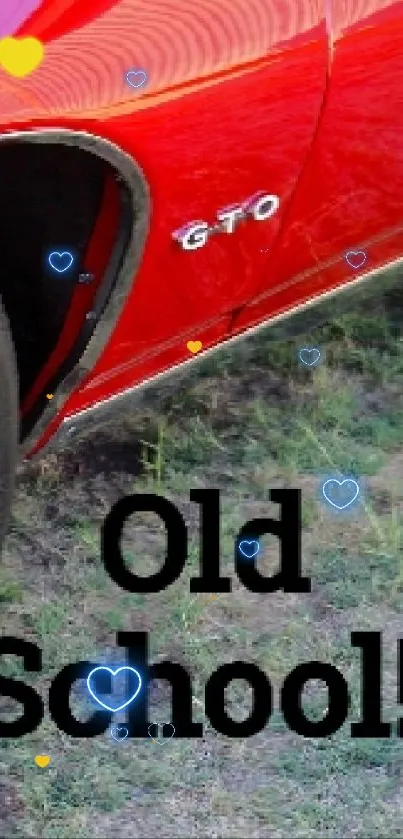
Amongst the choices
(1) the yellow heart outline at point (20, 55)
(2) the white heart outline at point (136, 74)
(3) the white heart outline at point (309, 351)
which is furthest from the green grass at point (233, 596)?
(1) the yellow heart outline at point (20, 55)

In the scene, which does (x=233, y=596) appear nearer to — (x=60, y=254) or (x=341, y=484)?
(x=341, y=484)

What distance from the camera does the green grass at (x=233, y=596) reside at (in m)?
2.15

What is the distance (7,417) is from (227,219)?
0.47m

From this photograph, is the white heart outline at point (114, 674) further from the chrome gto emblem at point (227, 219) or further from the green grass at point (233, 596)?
the chrome gto emblem at point (227, 219)

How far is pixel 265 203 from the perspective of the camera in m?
2.24

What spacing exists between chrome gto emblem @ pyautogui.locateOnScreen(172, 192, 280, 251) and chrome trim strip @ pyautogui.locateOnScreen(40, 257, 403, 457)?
1.18 feet

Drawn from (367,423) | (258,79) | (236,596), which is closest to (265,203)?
(258,79)

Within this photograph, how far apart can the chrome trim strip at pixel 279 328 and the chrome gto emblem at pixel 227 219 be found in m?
0.36

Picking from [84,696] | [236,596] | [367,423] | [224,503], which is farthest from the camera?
[367,423]

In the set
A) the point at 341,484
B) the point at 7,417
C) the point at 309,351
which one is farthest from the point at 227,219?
the point at 309,351

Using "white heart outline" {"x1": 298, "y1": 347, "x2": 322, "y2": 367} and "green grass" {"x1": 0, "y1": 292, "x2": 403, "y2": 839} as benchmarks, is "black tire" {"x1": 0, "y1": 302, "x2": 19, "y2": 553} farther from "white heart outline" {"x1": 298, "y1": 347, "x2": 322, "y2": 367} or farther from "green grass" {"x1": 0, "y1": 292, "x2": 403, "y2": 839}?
"white heart outline" {"x1": 298, "y1": 347, "x2": 322, "y2": 367}

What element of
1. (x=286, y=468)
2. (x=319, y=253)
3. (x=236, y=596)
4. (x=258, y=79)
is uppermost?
(x=258, y=79)

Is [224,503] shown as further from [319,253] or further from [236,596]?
[319,253]

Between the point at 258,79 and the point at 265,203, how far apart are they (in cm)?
24
